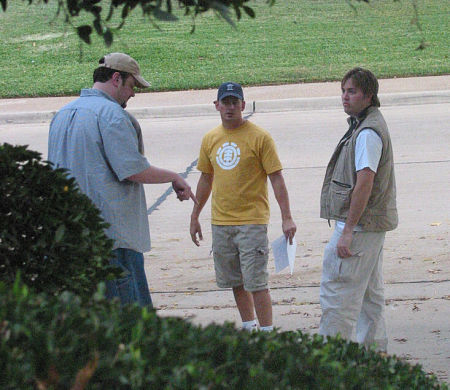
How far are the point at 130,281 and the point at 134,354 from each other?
107 inches

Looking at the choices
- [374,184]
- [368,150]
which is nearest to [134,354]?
[368,150]

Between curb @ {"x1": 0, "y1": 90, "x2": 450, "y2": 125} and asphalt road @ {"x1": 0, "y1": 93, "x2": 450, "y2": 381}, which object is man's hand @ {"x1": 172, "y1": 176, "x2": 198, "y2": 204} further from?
curb @ {"x1": 0, "y1": 90, "x2": 450, "y2": 125}

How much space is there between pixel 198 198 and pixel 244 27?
17.6 meters

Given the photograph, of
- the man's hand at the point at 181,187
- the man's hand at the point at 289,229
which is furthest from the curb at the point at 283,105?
the man's hand at the point at 181,187

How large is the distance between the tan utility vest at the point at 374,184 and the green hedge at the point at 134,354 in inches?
96.0

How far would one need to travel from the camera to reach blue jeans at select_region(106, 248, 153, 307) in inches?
177

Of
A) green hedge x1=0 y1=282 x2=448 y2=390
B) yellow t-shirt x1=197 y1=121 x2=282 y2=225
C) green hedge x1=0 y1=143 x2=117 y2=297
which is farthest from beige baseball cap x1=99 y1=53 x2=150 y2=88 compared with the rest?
green hedge x1=0 y1=282 x2=448 y2=390

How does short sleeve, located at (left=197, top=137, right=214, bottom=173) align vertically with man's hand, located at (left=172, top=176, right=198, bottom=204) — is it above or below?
above

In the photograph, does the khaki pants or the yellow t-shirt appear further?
the yellow t-shirt

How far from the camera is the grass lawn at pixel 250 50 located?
1789cm

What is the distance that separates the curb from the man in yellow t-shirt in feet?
31.8

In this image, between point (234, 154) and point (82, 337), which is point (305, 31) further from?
point (82, 337)

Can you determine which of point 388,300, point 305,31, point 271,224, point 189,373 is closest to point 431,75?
point 305,31

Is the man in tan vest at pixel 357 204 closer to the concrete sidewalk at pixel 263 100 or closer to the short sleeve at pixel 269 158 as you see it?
the short sleeve at pixel 269 158
